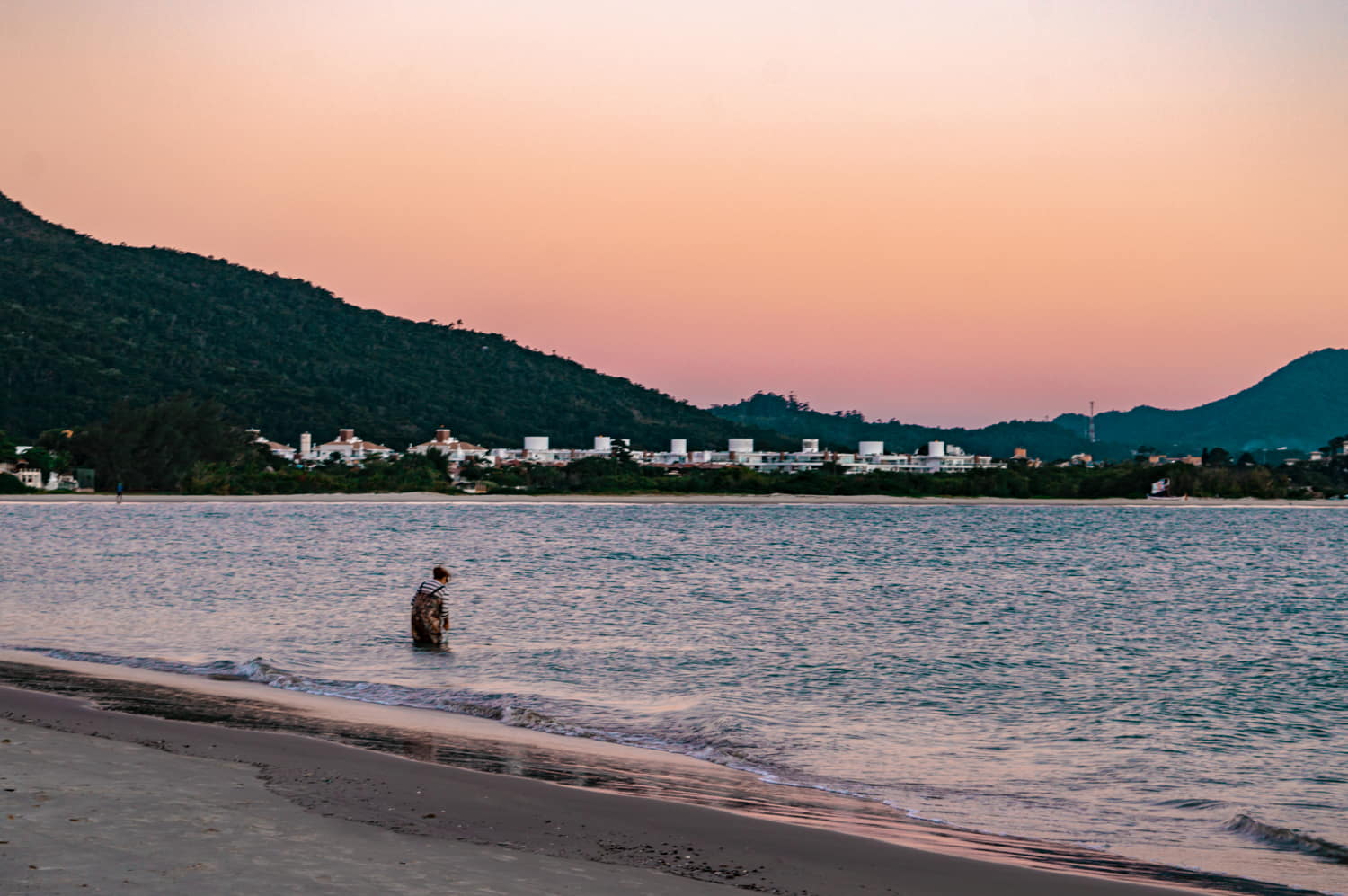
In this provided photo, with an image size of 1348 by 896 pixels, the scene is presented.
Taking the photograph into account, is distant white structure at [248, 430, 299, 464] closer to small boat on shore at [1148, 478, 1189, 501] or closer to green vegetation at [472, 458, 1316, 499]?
green vegetation at [472, 458, 1316, 499]

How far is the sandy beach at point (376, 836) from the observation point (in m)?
8.21

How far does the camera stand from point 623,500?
544ft

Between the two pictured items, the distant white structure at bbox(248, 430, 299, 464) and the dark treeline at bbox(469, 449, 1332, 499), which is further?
the dark treeline at bbox(469, 449, 1332, 499)

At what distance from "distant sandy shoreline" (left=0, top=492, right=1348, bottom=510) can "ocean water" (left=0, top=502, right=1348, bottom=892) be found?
229 feet

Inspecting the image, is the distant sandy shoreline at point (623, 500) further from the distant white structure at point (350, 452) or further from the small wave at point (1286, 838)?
the small wave at point (1286, 838)

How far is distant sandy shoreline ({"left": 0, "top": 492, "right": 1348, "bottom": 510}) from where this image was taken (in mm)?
135125

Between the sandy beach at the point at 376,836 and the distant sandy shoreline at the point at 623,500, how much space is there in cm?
12186

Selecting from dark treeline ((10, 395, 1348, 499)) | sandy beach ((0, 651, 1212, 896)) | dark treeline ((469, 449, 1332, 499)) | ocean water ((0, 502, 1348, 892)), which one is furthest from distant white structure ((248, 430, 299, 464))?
sandy beach ((0, 651, 1212, 896))

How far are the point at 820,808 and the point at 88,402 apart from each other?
168m

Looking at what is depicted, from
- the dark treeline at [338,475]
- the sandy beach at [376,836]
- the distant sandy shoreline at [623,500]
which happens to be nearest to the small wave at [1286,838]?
the sandy beach at [376,836]

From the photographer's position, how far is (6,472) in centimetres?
12888

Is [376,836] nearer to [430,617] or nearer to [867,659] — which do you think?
[430,617]

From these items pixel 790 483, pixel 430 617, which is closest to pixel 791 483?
pixel 790 483

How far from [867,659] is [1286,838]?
14522mm
